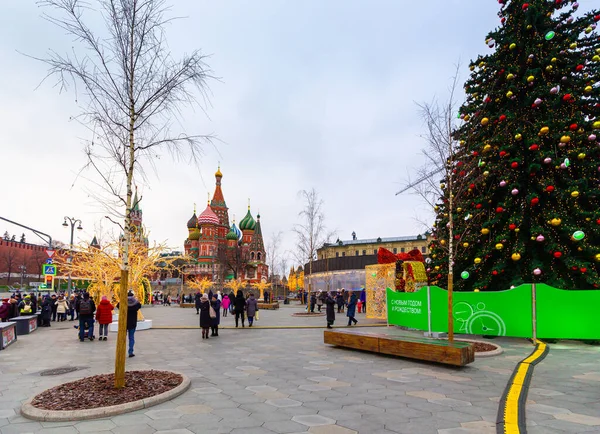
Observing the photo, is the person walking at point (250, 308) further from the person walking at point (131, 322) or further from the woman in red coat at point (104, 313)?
the person walking at point (131, 322)

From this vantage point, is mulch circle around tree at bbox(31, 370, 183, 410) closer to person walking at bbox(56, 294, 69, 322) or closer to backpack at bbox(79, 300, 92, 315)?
backpack at bbox(79, 300, 92, 315)

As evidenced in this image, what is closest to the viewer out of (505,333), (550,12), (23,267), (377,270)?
(505,333)

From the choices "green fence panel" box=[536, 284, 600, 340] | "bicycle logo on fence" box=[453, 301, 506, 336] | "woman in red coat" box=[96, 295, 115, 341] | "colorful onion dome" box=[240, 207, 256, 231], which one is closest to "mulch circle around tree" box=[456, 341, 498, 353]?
"bicycle logo on fence" box=[453, 301, 506, 336]

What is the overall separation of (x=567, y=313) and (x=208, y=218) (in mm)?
76000

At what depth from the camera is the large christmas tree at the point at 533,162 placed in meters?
13.3

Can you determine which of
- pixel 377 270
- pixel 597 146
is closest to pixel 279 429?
pixel 597 146

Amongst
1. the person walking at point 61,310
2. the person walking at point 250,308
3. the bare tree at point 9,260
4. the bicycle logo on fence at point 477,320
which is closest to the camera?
the bicycle logo on fence at point 477,320

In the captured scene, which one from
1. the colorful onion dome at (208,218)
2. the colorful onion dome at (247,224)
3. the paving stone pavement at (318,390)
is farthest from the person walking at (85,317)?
the colorful onion dome at (247,224)

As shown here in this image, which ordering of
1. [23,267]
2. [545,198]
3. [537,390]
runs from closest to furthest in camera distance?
[537,390] < [545,198] < [23,267]

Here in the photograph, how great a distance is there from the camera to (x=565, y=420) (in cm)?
523

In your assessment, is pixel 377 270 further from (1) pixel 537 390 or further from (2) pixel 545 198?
(1) pixel 537 390

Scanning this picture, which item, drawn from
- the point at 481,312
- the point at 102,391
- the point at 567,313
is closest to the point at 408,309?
the point at 481,312

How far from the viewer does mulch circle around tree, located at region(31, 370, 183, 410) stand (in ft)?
19.0

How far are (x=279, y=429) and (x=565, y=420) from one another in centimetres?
397
